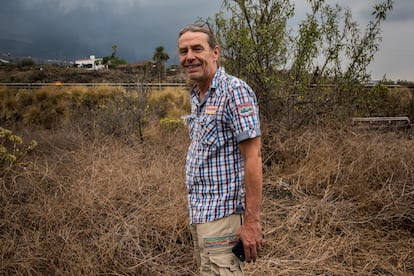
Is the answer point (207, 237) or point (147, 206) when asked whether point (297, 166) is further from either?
point (207, 237)

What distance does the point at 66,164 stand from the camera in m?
5.66

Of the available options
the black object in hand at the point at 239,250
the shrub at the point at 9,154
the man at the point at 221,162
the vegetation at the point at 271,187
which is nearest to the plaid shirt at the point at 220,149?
the man at the point at 221,162

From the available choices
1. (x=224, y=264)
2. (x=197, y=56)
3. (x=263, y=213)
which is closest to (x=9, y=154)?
(x=263, y=213)

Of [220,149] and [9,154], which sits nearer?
[220,149]

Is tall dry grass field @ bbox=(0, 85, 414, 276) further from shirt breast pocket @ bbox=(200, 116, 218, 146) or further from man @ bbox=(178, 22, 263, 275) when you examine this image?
shirt breast pocket @ bbox=(200, 116, 218, 146)

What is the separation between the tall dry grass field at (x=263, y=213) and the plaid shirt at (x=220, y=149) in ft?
5.54

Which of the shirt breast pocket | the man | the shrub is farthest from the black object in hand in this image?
the shrub

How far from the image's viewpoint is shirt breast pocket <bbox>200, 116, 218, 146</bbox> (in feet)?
6.29

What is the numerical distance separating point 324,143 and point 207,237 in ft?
13.6

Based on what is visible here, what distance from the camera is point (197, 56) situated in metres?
2.00

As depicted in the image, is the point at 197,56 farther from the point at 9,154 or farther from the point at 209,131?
the point at 9,154

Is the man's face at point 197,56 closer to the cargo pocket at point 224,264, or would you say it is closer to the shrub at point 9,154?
the cargo pocket at point 224,264

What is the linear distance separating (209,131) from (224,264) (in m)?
0.68

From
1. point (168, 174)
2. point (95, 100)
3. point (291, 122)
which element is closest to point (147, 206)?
point (168, 174)
